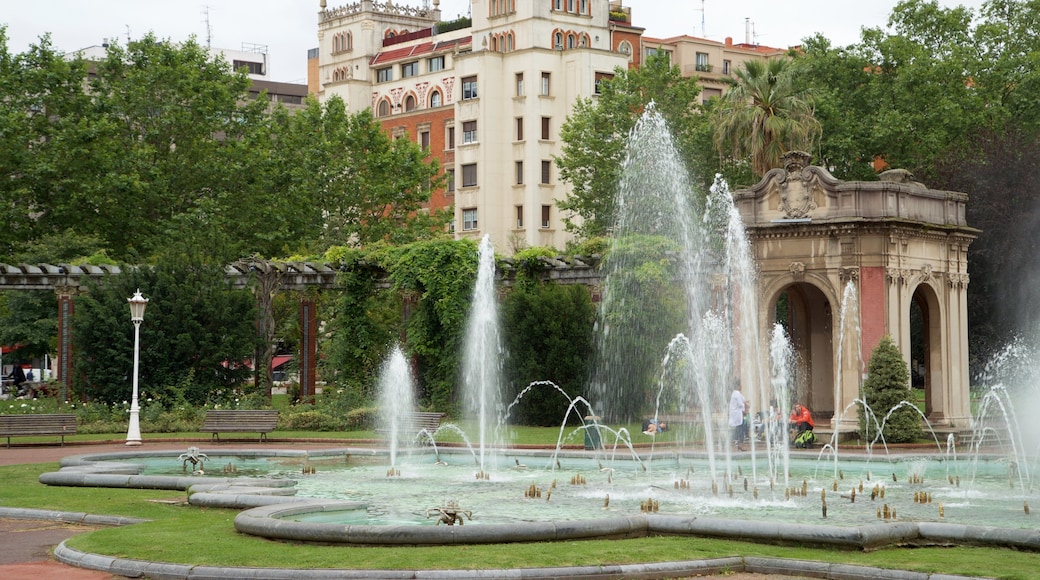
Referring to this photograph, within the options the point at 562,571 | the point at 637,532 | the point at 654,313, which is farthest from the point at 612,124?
the point at 562,571

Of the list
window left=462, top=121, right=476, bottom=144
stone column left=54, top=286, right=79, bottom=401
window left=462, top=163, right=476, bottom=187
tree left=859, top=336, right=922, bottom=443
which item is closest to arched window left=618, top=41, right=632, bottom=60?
window left=462, top=121, right=476, bottom=144

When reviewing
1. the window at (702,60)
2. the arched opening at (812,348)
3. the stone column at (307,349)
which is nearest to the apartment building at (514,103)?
the window at (702,60)

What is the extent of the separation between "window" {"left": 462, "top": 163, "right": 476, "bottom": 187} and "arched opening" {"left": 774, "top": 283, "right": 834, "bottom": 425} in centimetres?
5015

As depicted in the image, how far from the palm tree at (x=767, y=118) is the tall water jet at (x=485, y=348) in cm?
1280

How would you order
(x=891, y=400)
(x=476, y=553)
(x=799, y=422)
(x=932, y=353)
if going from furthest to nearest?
(x=932, y=353)
(x=891, y=400)
(x=799, y=422)
(x=476, y=553)

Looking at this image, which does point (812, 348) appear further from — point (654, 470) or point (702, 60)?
point (702, 60)

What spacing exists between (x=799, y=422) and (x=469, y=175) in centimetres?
5778

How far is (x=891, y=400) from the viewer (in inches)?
1087

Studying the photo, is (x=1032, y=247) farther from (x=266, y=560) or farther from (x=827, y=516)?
(x=266, y=560)

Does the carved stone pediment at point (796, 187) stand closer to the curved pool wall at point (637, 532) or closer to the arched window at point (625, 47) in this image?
the curved pool wall at point (637, 532)

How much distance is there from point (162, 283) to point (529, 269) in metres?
10.0

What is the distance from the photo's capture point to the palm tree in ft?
147

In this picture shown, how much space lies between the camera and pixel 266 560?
40.3 ft

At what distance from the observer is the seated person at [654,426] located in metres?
28.4
